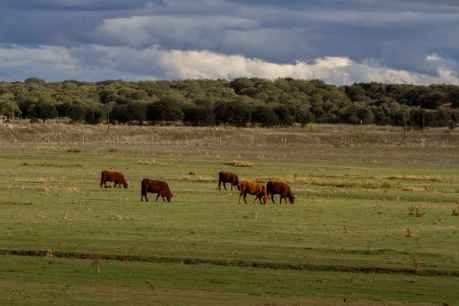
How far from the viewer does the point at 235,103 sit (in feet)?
424

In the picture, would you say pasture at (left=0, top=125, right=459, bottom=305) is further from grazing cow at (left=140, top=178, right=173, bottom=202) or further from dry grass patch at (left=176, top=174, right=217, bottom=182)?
grazing cow at (left=140, top=178, right=173, bottom=202)

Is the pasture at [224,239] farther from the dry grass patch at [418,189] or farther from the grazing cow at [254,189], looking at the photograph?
the grazing cow at [254,189]

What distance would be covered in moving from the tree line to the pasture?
196 feet

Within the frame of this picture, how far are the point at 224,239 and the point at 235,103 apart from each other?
103 meters

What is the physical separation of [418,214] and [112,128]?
72.6 meters

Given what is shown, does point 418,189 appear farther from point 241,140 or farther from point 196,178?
point 241,140

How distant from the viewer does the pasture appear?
1897cm

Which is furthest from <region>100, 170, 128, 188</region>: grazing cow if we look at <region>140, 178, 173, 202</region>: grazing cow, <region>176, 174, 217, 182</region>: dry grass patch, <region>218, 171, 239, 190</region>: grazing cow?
<region>176, 174, 217, 182</region>: dry grass patch

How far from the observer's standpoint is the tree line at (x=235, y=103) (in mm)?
123750

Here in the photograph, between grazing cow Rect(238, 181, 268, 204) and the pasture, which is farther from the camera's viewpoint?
grazing cow Rect(238, 181, 268, 204)

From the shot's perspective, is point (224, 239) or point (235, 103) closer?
point (224, 239)

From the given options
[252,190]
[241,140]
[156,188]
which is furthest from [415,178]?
[241,140]

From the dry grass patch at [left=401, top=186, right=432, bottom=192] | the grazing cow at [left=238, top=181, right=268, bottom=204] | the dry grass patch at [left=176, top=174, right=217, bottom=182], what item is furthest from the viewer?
the dry grass patch at [left=176, top=174, right=217, bottom=182]

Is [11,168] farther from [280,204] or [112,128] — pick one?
[112,128]
